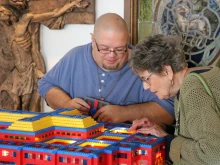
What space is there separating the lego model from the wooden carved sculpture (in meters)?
1.46

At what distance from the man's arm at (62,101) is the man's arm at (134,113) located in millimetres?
113

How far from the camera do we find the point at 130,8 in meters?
3.40

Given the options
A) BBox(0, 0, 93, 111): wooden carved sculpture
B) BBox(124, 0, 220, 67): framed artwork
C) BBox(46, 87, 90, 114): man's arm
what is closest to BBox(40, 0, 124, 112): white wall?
BBox(0, 0, 93, 111): wooden carved sculpture

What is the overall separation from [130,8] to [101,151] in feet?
5.62

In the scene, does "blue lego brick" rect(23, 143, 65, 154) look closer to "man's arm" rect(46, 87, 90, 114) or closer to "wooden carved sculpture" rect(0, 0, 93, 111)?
"man's arm" rect(46, 87, 90, 114)

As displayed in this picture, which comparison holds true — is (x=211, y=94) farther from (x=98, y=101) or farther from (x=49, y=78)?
(x=49, y=78)

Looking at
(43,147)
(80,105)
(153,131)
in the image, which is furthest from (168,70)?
(80,105)

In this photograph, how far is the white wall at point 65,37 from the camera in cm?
358

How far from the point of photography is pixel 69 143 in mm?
2123

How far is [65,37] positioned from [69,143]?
1737 mm

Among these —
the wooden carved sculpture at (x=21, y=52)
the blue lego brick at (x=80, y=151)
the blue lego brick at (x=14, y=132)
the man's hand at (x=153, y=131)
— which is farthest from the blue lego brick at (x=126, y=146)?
the wooden carved sculpture at (x=21, y=52)

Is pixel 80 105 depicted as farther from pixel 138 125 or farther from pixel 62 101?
pixel 138 125

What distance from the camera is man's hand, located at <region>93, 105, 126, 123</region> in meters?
2.70

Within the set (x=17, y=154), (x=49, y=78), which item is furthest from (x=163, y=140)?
(x=49, y=78)
